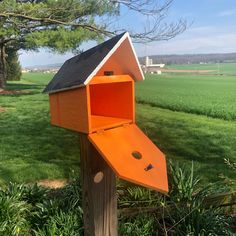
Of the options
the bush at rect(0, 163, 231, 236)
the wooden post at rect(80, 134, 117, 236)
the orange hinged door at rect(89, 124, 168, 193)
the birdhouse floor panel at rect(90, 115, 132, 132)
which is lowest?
the bush at rect(0, 163, 231, 236)

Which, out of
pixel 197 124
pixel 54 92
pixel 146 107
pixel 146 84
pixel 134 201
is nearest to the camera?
pixel 54 92

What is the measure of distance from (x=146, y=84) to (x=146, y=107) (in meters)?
7.24

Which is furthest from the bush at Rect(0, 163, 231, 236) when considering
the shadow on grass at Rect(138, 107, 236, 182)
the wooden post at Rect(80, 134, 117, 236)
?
the shadow on grass at Rect(138, 107, 236, 182)

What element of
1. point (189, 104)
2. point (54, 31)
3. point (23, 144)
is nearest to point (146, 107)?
point (189, 104)

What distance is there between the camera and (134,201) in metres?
3.35

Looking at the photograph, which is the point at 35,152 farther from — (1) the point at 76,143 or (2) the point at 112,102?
(2) the point at 112,102

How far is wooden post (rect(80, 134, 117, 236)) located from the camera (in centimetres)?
225

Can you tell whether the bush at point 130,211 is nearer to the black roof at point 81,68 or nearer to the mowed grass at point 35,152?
the black roof at point 81,68

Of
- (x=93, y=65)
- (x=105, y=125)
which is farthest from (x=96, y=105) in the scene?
(x=93, y=65)

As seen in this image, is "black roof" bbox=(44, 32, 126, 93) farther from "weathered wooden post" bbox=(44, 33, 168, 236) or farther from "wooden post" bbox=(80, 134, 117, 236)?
"wooden post" bbox=(80, 134, 117, 236)

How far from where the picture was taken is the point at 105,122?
2.23 metres

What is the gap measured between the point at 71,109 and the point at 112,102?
0.42m

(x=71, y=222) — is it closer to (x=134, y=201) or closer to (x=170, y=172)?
(x=134, y=201)

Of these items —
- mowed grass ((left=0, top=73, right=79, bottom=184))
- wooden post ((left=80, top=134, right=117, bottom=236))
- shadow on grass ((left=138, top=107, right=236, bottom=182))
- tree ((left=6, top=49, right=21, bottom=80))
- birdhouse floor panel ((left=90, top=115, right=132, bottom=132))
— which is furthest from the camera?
tree ((left=6, top=49, right=21, bottom=80))
